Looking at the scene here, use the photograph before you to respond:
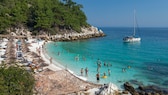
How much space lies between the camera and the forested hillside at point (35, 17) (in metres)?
66.0

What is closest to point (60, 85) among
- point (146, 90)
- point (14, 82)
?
point (14, 82)

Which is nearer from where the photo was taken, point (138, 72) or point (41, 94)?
point (41, 94)

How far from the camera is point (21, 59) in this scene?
97.5 feet

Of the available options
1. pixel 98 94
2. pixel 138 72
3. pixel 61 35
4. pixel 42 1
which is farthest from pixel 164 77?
pixel 42 1

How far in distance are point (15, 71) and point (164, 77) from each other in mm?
19856

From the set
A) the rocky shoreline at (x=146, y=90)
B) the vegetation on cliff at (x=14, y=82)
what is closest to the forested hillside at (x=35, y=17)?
the rocky shoreline at (x=146, y=90)

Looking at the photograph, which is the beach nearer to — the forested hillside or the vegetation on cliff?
the vegetation on cliff

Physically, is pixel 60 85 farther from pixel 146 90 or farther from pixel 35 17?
pixel 35 17

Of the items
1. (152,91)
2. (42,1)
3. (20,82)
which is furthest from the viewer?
(42,1)

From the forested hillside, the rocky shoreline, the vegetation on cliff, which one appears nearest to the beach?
the rocky shoreline

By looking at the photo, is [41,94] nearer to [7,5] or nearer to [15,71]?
[15,71]

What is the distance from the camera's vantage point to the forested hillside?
216 feet

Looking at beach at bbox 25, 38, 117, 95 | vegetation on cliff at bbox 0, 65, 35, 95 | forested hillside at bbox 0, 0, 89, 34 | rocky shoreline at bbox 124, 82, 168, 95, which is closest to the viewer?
vegetation on cliff at bbox 0, 65, 35, 95

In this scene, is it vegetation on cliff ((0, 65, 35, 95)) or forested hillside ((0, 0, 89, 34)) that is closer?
vegetation on cliff ((0, 65, 35, 95))
